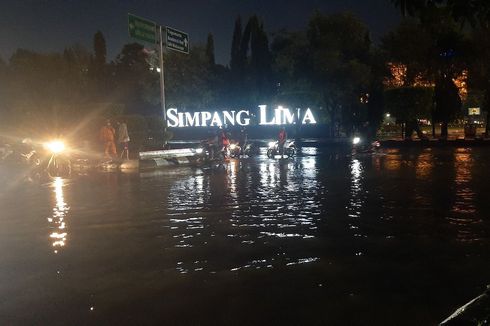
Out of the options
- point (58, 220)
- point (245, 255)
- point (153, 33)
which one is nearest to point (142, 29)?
point (153, 33)

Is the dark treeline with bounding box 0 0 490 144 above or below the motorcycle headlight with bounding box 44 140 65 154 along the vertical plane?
above

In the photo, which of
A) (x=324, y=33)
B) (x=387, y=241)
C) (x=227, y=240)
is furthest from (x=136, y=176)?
(x=324, y=33)

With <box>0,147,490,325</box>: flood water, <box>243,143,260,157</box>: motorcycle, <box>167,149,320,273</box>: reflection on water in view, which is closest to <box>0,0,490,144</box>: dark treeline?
<box>243,143,260,157</box>: motorcycle

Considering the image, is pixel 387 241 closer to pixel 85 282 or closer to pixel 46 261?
pixel 85 282

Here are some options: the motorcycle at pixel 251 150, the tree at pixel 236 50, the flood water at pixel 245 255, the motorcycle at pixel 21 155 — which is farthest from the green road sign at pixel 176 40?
the tree at pixel 236 50

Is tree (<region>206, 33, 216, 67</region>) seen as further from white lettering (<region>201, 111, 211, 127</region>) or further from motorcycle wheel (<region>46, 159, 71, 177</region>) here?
motorcycle wheel (<region>46, 159, 71, 177</region>)

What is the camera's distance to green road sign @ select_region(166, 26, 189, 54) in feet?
97.5

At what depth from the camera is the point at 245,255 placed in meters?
7.61

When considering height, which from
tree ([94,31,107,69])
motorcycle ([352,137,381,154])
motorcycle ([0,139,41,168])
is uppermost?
tree ([94,31,107,69])

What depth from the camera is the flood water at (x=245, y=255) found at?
543 centimetres

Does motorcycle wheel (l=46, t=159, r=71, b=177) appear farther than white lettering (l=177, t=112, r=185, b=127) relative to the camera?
No

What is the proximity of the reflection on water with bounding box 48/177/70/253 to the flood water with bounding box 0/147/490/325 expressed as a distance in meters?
0.04

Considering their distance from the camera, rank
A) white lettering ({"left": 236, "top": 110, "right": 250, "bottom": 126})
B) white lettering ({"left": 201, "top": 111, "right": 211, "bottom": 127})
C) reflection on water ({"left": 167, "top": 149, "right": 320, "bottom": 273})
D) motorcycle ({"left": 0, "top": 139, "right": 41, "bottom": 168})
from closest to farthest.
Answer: reflection on water ({"left": 167, "top": 149, "right": 320, "bottom": 273}) → motorcycle ({"left": 0, "top": 139, "right": 41, "bottom": 168}) → white lettering ({"left": 236, "top": 110, "right": 250, "bottom": 126}) → white lettering ({"left": 201, "top": 111, "right": 211, "bottom": 127})

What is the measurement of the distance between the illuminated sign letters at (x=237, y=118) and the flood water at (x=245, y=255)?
99.5 ft
